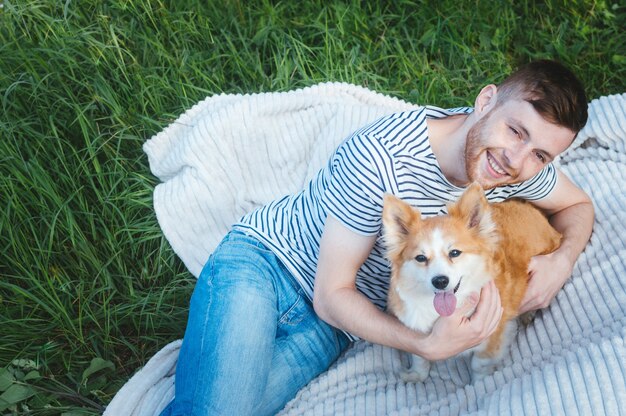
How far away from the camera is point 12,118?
8.97 feet

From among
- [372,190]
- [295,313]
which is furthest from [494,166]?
[295,313]

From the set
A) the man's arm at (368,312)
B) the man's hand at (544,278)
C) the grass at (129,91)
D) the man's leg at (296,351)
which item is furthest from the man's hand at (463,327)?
the grass at (129,91)

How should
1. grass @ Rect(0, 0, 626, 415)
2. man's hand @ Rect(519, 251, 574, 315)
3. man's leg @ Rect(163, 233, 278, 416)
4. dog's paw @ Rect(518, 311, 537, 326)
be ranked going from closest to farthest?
man's leg @ Rect(163, 233, 278, 416), man's hand @ Rect(519, 251, 574, 315), dog's paw @ Rect(518, 311, 537, 326), grass @ Rect(0, 0, 626, 415)

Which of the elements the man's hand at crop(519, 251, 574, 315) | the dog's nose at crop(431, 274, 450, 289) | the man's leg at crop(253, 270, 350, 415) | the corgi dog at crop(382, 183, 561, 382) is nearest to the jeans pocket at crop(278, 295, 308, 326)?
the man's leg at crop(253, 270, 350, 415)

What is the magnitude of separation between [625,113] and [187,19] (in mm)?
2247

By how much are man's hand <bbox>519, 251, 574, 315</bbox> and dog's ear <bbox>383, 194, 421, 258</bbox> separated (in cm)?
53

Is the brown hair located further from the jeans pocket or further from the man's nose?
the jeans pocket

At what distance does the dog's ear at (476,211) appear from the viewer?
5.71 ft

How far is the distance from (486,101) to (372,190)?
0.43 m

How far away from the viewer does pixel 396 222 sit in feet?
5.96

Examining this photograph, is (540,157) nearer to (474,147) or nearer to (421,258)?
(474,147)

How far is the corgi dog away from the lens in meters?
1.79

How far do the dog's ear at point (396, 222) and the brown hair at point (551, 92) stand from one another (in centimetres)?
43

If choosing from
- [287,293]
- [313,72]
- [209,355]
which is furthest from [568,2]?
[209,355]
